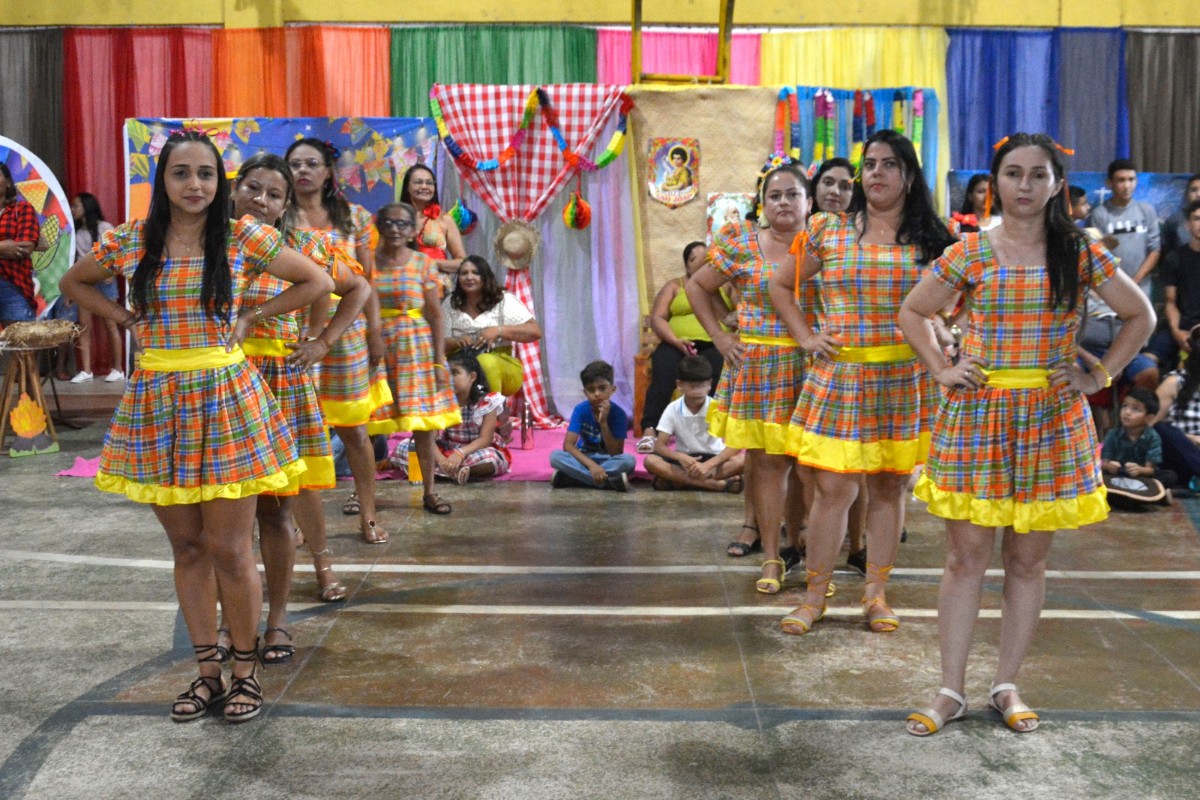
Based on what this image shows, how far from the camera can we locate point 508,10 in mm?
10414

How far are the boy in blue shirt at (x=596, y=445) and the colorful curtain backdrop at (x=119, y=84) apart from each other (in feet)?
16.8

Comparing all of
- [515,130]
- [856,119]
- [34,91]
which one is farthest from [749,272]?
[34,91]

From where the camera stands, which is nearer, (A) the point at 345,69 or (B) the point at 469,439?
(B) the point at 469,439

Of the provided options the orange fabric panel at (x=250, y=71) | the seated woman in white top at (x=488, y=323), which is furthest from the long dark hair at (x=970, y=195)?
the orange fabric panel at (x=250, y=71)

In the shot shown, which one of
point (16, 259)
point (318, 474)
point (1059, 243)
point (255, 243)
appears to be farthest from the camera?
point (16, 259)

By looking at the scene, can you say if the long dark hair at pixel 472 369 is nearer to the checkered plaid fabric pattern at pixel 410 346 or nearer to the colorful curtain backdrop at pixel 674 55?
the checkered plaid fabric pattern at pixel 410 346

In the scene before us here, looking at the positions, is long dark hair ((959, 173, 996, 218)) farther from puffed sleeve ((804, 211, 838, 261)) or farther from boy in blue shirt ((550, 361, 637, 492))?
puffed sleeve ((804, 211, 838, 261))

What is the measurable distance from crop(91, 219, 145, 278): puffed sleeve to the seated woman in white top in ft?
13.7

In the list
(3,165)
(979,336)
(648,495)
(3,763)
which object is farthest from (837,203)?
(3,165)

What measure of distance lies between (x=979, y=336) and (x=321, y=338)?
2068 millimetres

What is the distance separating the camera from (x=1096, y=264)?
133 inches

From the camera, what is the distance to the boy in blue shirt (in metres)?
7.02

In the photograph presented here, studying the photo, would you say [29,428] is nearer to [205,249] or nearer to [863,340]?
[205,249]

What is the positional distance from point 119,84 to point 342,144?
288 cm
